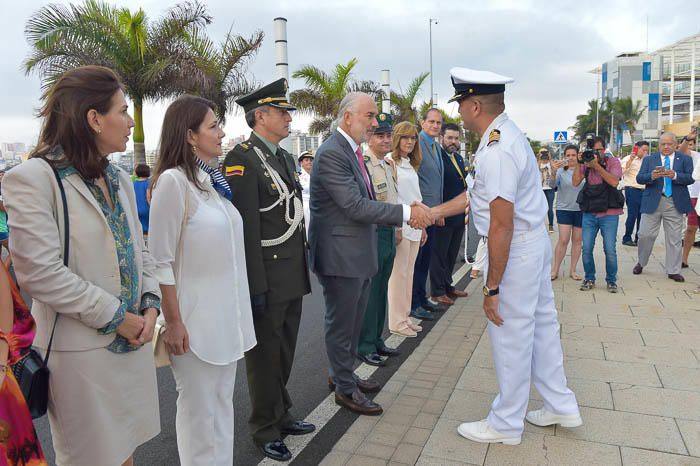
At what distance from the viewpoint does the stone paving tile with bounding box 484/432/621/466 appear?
9.36 feet

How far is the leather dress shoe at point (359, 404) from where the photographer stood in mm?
3494

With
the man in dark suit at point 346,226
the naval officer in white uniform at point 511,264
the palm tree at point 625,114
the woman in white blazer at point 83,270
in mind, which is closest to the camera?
the woman in white blazer at point 83,270

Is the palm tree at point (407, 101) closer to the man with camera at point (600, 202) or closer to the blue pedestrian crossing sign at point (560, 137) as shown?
the blue pedestrian crossing sign at point (560, 137)

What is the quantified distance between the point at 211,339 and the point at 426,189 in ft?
12.6

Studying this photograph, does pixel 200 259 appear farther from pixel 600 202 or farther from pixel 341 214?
pixel 600 202

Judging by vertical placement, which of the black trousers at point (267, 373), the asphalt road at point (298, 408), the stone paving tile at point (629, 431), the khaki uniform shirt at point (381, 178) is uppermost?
the khaki uniform shirt at point (381, 178)

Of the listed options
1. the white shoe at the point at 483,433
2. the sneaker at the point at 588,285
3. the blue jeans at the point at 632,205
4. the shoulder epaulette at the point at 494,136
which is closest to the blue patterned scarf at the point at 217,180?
the shoulder epaulette at the point at 494,136

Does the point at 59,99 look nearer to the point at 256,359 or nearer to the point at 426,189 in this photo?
the point at 256,359

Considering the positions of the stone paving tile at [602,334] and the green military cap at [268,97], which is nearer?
the green military cap at [268,97]

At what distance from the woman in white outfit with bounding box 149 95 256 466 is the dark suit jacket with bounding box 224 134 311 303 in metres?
0.25

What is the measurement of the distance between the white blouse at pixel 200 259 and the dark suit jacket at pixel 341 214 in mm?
989

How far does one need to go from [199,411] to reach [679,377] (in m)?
3.56

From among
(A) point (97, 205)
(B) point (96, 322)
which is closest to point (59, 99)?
(A) point (97, 205)

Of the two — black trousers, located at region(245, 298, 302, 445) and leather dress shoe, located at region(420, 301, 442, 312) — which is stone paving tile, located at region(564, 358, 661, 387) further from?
black trousers, located at region(245, 298, 302, 445)
